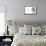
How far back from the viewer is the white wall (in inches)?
204

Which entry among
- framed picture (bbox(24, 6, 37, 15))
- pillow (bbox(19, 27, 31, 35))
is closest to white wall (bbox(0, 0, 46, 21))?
framed picture (bbox(24, 6, 37, 15))

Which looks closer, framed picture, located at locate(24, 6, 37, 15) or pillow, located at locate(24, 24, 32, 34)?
pillow, located at locate(24, 24, 32, 34)

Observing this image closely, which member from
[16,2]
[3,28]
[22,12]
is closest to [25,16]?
[22,12]

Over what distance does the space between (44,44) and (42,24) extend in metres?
2.15

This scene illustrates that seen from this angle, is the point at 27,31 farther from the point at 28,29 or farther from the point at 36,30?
the point at 36,30

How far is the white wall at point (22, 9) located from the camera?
5176 mm

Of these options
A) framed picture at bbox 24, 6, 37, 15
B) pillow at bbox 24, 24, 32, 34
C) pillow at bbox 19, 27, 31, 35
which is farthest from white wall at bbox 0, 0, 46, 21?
pillow at bbox 19, 27, 31, 35

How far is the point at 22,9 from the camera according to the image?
5.20 m

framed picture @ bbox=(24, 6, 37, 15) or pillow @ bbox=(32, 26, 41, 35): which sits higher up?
framed picture @ bbox=(24, 6, 37, 15)

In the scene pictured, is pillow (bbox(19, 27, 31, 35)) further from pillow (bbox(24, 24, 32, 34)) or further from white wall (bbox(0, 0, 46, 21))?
white wall (bbox(0, 0, 46, 21))

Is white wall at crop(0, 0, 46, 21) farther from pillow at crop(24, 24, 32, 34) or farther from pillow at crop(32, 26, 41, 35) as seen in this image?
pillow at crop(32, 26, 41, 35)

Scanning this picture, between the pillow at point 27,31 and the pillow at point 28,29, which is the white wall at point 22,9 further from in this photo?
the pillow at point 27,31

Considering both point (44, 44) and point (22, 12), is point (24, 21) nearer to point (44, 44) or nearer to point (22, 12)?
point (22, 12)

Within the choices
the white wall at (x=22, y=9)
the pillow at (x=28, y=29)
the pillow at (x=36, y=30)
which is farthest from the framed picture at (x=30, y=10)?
the pillow at (x=36, y=30)
